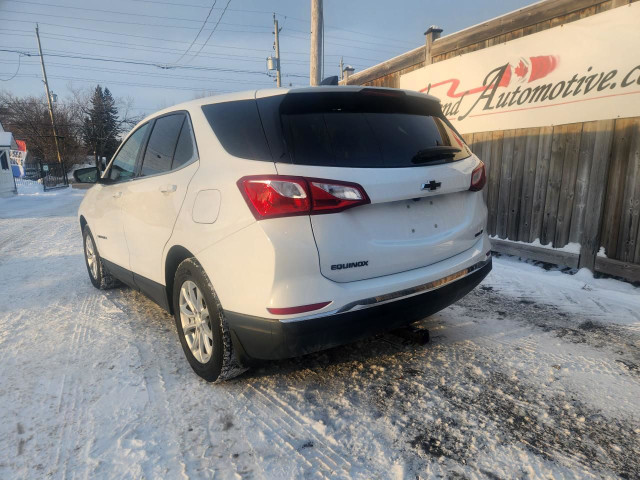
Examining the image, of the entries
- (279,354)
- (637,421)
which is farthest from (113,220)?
(637,421)

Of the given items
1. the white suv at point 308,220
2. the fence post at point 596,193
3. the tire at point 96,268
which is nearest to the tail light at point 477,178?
the white suv at point 308,220

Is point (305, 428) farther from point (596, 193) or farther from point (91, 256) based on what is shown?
point (596, 193)

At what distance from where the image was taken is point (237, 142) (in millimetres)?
2184

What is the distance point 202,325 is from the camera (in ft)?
8.11

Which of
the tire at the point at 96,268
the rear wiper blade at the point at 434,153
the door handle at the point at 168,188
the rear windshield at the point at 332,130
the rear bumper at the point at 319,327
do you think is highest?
the rear windshield at the point at 332,130

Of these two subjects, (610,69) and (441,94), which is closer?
(610,69)

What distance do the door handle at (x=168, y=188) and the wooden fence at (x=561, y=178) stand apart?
4.39 m

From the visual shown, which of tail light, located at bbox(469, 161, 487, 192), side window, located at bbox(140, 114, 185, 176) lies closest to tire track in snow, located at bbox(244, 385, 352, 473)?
side window, located at bbox(140, 114, 185, 176)

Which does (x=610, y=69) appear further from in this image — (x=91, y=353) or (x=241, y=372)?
(x=91, y=353)

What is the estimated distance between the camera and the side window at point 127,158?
347 centimetres

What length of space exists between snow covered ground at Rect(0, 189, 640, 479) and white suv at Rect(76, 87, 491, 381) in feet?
1.27

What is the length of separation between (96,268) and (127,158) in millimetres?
1512

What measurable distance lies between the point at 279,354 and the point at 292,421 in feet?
1.30

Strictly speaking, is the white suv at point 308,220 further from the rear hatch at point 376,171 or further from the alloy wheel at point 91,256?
the alloy wheel at point 91,256
